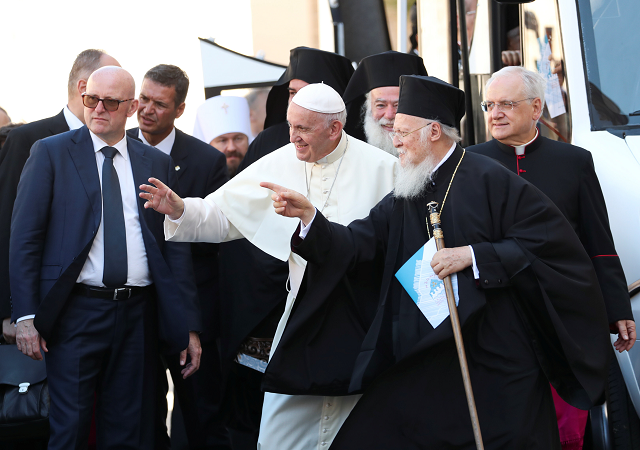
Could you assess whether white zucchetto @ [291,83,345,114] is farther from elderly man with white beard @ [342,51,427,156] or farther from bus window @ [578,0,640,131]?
bus window @ [578,0,640,131]

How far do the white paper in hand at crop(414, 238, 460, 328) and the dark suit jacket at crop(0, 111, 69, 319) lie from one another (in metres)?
2.09

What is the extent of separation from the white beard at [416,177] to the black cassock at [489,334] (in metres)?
0.05

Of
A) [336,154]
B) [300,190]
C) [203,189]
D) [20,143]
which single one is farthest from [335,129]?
[20,143]

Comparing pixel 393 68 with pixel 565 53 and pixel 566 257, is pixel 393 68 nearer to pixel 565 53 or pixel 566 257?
pixel 565 53

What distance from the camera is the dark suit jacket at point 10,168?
396 cm

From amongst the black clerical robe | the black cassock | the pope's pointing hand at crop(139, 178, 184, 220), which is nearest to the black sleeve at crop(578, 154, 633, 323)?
the black clerical robe

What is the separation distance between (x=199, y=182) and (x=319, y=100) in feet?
4.55

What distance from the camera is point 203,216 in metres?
3.75

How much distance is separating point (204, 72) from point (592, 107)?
12.8 ft

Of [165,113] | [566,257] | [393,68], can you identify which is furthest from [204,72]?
[566,257]

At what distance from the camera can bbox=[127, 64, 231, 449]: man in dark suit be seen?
4.91 meters

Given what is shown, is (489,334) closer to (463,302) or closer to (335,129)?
(463,302)

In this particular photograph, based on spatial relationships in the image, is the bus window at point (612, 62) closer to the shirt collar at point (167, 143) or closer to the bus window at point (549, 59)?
the bus window at point (549, 59)

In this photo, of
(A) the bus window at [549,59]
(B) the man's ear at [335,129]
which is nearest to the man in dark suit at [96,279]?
(B) the man's ear at [335,129]
